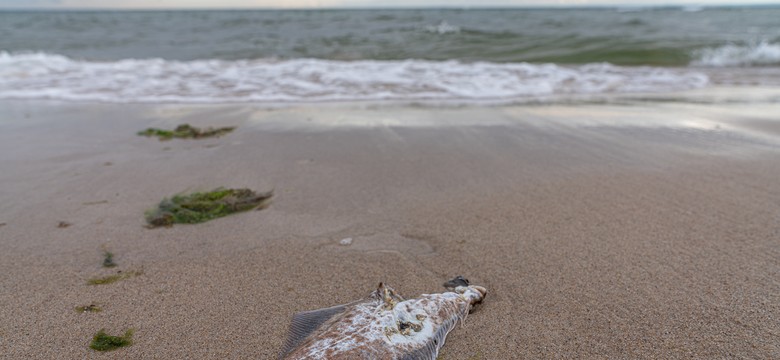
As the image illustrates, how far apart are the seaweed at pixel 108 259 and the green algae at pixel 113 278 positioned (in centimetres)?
11

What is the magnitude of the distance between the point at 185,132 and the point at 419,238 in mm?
3249

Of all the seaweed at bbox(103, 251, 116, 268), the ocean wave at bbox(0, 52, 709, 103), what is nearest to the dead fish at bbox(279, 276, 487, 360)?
the seaweed at bbox(103, 251, 116, 268)

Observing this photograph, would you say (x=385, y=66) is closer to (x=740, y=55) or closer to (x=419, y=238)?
(x=419, y=238)

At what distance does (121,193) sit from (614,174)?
3.53 meters

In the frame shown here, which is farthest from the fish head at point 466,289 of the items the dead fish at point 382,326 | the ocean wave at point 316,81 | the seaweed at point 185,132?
the ocean wave at point 316,81

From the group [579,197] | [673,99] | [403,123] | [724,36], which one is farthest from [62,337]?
[724,36]

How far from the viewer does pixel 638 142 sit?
14.4 ft

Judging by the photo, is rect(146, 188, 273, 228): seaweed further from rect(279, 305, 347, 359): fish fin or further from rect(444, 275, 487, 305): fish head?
rect(444, 275, 487, 305): fish head

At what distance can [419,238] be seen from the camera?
2.69m

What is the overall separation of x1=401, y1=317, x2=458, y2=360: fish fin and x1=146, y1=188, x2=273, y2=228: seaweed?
65.8 inches

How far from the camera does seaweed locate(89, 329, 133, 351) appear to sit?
184 centimetres

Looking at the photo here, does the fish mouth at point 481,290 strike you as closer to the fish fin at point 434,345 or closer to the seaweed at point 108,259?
the fish fin at point 434,345

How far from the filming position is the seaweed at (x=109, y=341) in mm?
1839

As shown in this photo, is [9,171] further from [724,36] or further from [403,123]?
[724,36]
